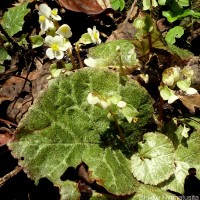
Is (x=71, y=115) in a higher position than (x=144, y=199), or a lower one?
higher

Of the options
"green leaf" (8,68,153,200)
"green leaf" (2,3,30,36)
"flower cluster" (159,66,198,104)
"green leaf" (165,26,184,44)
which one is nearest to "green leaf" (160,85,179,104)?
"flower cluster" (159,66,198,104)

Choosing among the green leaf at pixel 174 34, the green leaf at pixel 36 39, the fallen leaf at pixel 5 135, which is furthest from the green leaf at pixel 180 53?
the fallen leaf at pixel 5 135

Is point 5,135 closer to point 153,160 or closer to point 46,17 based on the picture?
point 46,17

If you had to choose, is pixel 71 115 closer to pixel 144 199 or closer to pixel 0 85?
pixel 144 199

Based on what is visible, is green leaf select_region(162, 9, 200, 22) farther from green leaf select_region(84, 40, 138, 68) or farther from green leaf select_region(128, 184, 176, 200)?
green leaf select_region(128, 184, 176, 200)

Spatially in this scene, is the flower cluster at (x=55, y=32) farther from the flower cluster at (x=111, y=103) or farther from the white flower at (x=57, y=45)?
the flower cluster at (x=111, y=103)

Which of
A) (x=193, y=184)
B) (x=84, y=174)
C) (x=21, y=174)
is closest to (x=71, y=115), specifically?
(x=84, y=174)

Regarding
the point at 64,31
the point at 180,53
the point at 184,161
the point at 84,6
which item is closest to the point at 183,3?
the point at 180,53
